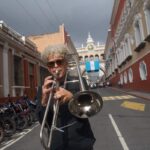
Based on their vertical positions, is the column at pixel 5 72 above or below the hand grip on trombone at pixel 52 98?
above

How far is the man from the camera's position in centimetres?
222

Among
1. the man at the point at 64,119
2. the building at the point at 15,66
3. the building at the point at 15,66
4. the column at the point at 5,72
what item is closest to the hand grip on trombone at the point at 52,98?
the man at the point at 64,119

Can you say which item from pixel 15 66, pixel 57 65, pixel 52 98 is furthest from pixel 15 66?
pixel 52 98

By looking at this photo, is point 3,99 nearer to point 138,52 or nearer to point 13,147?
point 13,147

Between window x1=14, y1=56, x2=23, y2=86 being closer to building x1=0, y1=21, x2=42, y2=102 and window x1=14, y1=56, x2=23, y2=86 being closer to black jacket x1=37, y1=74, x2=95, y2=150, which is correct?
building x1=0, y1=21, x2=42, y2=102

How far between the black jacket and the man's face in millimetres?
288

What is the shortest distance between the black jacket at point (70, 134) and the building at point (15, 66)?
572 inches

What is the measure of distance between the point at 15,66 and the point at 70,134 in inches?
791

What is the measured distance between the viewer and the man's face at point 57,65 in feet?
7.83

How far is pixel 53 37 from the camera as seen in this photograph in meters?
50.3

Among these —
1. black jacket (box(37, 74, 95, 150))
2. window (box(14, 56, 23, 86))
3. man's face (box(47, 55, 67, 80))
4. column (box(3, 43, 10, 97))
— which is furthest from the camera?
window (box(14, 56, 23, 86))

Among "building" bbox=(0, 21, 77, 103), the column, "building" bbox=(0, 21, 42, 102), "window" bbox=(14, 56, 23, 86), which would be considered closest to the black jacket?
"building" bbox=(0, 21, 77, 103)

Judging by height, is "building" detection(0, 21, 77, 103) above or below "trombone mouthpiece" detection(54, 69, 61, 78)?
above

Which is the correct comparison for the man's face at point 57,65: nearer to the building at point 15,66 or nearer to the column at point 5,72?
the building at point 15,66
